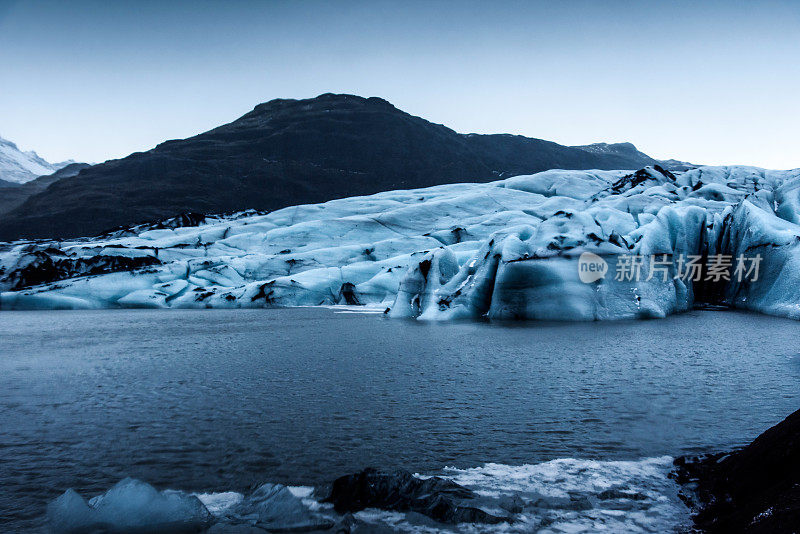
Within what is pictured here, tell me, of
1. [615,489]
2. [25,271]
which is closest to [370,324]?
[615,489]


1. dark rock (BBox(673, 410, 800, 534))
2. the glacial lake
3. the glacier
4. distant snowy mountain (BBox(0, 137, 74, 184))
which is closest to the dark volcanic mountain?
the glacier

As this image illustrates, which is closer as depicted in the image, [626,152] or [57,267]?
[57,267]

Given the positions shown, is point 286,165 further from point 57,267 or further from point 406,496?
point 406,496

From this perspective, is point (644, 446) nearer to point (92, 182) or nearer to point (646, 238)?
point (646, 238)

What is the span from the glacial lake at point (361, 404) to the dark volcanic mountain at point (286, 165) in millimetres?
59317

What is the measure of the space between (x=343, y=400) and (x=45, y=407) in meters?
3.97

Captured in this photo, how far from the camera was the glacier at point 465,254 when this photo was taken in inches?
675

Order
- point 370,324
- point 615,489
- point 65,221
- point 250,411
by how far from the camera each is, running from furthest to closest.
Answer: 1. point 65,221
2. point 370,324
3. point 250,411
4. point 615,489

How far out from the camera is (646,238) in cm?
1827

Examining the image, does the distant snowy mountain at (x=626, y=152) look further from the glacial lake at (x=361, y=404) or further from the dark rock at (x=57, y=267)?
the glacial lake at (x=361, y=404)

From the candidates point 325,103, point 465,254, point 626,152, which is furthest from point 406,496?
point 626,152

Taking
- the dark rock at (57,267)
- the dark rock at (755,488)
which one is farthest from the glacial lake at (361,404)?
the dark rock at (57,267)

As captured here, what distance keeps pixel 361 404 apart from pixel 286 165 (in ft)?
261

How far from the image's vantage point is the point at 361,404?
23.1 feet
